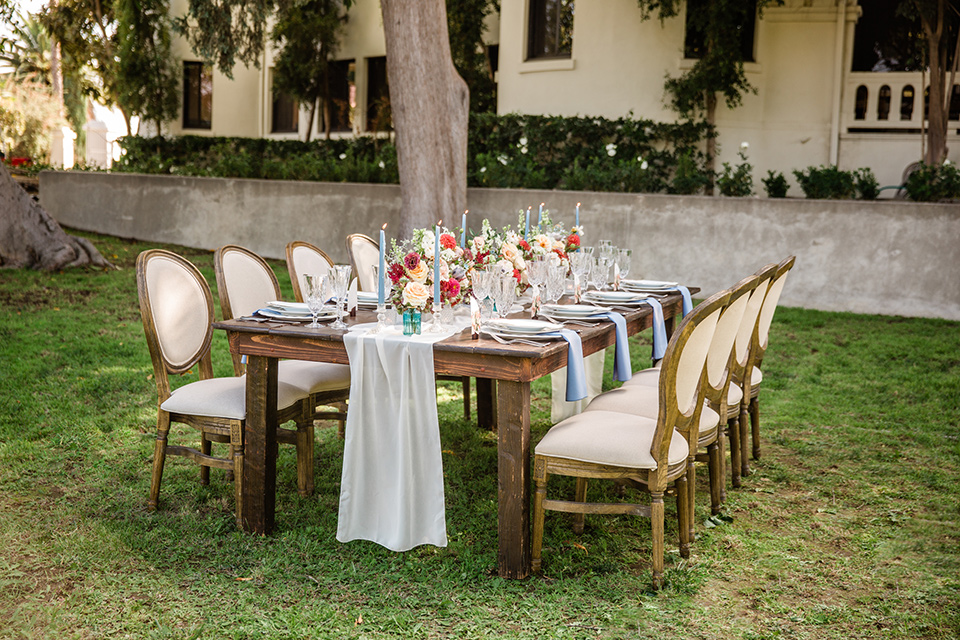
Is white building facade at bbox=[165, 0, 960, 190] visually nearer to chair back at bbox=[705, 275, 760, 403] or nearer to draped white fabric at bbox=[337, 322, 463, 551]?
chair back at bbox=[705, 275, 760, 403]

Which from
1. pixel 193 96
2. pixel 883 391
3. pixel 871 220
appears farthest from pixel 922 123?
pixel 193 96

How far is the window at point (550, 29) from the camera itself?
14.1 m

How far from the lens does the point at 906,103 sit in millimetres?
13336

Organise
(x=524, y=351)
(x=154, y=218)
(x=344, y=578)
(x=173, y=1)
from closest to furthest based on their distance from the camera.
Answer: (x=524, y=351)
(x=344, y=578)
(x=154, y=218)
(x=173, y=1)

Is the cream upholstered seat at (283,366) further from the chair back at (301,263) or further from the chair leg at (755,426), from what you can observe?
the chair leg at (755,426)

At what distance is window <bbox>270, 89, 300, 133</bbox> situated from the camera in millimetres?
19812

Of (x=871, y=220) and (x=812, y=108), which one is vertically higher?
(x=812, y=108)

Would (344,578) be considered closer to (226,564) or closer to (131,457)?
(226,564)

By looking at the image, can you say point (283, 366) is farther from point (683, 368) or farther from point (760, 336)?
point (760, 336)

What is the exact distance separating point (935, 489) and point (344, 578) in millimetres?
3148

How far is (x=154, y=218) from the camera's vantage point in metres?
14.2

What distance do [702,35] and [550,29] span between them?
2409 mm

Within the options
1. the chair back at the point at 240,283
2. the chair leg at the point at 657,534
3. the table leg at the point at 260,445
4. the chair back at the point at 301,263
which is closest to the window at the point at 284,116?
the chair back at the point at 301,263

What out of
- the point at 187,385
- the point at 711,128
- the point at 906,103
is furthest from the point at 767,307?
the point at 906,103
